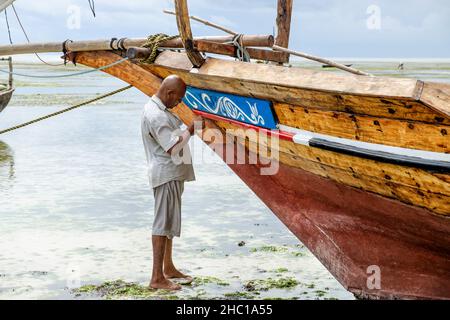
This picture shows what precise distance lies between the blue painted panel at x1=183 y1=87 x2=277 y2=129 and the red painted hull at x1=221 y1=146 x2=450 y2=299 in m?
0.43

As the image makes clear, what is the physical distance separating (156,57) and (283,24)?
7.29 ft

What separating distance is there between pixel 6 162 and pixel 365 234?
805 centimetres

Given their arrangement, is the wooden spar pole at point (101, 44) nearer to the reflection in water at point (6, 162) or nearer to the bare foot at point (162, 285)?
the bare foot at point (162, 285)

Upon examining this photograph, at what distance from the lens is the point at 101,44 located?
604 cm

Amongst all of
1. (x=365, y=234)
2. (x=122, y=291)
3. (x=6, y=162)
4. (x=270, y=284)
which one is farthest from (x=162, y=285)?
(x=6, y=162)

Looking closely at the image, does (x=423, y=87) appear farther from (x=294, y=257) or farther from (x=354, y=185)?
(x=294, y=257)

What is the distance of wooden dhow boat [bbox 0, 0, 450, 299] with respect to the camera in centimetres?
343

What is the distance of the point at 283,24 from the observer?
7.22 m

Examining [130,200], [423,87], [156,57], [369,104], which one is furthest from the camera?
[130,200]

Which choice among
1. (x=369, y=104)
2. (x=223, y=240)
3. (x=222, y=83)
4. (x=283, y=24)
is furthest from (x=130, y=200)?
(x=369, y=104)

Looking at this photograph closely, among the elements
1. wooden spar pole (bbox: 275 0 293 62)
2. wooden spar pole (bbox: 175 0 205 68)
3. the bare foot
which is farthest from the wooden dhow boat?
wooden spar pole (bbox: 275 0 293 62)

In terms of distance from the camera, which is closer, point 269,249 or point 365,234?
point 365,234

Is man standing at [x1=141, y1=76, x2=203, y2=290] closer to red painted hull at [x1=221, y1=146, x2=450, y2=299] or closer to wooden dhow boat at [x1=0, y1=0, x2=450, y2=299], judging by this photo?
wooden dhow boat at [x1=0, y1=0, x2=450, y2=299]

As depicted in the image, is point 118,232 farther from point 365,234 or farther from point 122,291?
point 365,234
